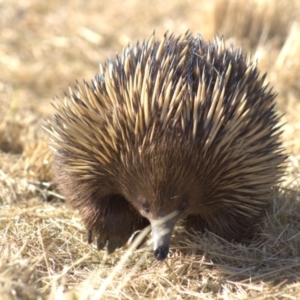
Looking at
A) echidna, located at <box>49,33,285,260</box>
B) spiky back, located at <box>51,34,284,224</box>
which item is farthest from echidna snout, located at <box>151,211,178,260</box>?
spiky back, located at <box>51,34,284,224</box>

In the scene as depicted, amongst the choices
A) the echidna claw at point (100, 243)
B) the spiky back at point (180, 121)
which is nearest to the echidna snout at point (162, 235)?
the spiky back at point (180, 121)

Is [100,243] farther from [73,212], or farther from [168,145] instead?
[168,145]

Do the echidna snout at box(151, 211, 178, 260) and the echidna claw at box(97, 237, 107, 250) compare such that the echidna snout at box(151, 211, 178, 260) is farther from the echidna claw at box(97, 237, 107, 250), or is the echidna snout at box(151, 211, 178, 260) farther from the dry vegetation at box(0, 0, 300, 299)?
the echidna claw at box(97, 237, 107, 250)

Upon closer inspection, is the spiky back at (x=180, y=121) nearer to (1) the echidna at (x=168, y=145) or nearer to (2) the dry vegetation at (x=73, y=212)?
(1) the echidna at (x=168, y=145)

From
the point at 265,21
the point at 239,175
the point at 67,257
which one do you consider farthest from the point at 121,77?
the point at 265,21

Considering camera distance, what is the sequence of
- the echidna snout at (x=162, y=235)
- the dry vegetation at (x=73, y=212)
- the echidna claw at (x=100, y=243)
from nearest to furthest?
the echidna snout at (x=162, y=235)
the dry vegetation at (x=73, y=212)
the echidna claw at (x=100, y=243)
